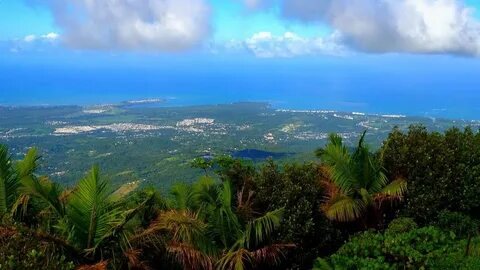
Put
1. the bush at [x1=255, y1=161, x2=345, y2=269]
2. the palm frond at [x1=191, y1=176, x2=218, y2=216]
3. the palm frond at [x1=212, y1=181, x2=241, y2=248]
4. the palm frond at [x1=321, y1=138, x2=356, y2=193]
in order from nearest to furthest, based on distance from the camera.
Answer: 1. the palm frond at [x1=212, y1=181, x2=241, y2=248]
2. the bush at [x1=255, y1=161, x2=345, y2=269]
3. the palm frond at [x1=191, y1=176, x2=218, y2=216]
4. the palm frond at [x1=321, y1=138, x2=356, y2=193]

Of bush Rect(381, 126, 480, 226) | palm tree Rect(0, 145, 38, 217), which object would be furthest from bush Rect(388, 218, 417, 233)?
palm tree Rect(0, 145, 38, 217)

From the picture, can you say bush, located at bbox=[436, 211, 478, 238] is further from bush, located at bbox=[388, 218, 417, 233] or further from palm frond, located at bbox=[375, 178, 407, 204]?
palm frond, located at bbox=[375, 178, 407, 204]

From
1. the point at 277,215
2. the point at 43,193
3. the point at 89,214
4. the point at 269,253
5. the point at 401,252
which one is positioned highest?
the point at 43,193

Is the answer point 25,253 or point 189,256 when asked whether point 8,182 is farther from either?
point 25,253

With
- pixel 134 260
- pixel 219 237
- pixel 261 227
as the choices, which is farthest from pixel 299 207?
pixel 134 260

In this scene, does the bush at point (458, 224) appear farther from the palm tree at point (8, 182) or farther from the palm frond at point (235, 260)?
the palm tree at point (8, 182)

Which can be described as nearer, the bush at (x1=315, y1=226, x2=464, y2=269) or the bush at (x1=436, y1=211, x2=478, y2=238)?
the bush at (x1=315, y1=226, x2=464, y2=269)

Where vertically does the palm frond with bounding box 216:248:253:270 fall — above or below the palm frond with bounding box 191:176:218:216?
below
